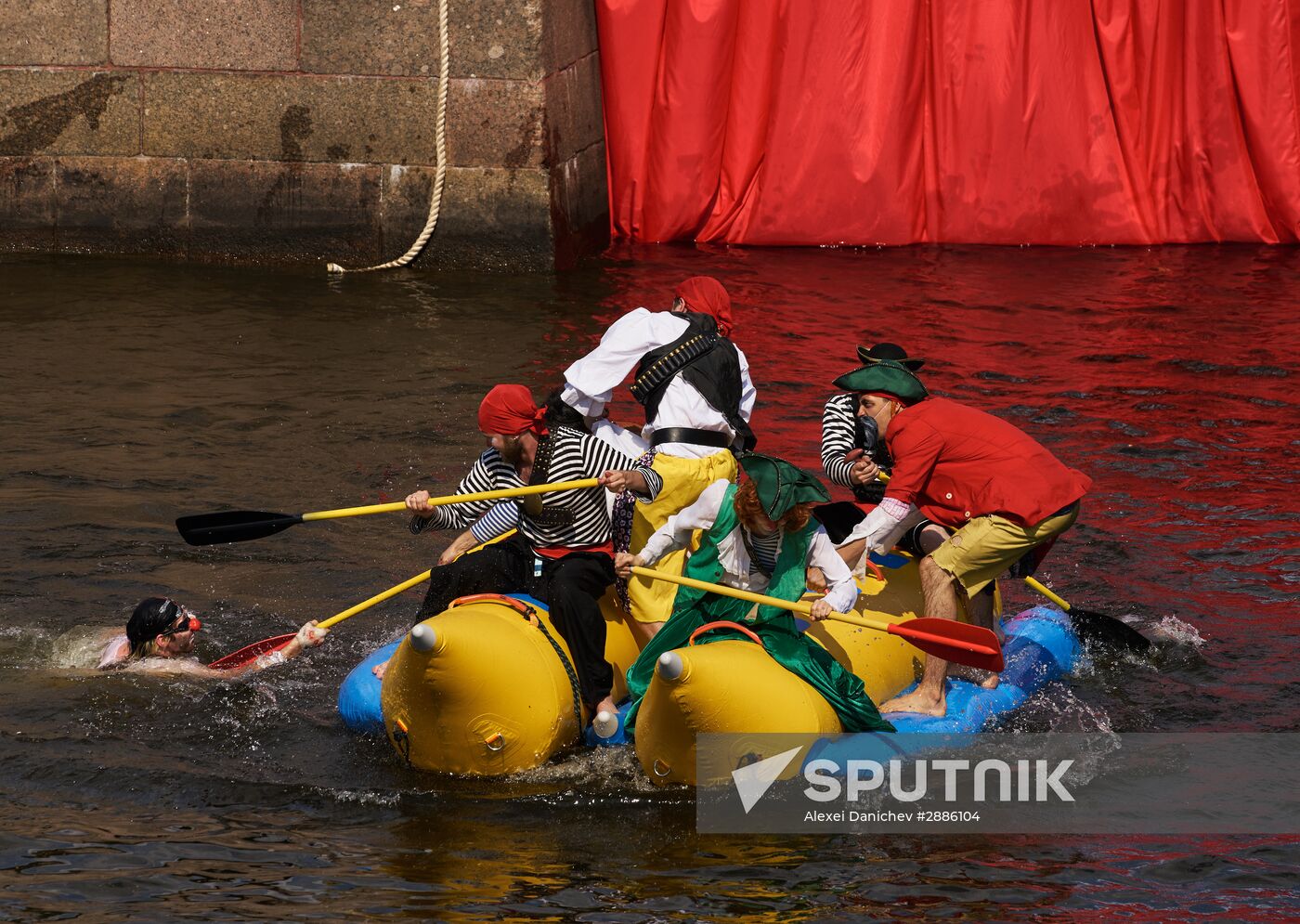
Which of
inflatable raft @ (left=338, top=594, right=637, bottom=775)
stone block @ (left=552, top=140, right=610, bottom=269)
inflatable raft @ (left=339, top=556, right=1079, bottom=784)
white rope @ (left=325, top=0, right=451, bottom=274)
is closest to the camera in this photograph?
inflatable raft @ (left=339, top=556, right=1079, bottom=784)

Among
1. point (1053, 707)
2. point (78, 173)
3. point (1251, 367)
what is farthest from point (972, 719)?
point (78, 173)

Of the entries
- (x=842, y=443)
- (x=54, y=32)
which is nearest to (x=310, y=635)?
(x=842, y=443)

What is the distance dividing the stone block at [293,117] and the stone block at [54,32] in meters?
0.50

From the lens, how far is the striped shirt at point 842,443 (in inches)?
282

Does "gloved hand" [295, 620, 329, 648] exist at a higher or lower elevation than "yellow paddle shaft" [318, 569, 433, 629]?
lower

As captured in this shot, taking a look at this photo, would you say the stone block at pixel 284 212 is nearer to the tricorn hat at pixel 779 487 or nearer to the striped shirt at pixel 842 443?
the striped shirt at pixel 842 443

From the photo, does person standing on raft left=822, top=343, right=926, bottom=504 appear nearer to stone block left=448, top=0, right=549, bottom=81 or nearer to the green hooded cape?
the green hooded cape

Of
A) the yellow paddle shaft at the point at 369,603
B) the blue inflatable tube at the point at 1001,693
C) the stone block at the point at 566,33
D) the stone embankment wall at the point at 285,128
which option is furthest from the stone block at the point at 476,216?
the yellow paddle shaft at the point at 369,603

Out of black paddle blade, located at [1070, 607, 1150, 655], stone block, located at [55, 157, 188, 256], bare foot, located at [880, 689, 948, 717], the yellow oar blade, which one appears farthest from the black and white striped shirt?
stone block, located at [55, 157, 188, 256]

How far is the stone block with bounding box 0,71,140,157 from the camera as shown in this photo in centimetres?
1305

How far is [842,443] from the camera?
285 inches

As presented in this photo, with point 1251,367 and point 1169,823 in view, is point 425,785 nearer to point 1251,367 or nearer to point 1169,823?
point 1169,823

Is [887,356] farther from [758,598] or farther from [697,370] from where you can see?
[758,598]

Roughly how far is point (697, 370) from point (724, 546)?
93cm
